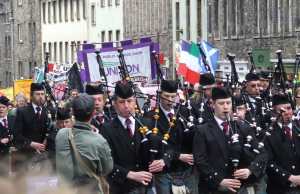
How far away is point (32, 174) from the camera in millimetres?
4785

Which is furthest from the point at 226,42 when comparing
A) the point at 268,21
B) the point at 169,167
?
the point at 169,167

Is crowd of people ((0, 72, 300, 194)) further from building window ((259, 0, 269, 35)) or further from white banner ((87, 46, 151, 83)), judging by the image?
building window ((259, 0, 269, 35))

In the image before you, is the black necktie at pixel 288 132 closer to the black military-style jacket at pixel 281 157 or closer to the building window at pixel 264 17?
the black military-style jacket at pixel 281 157

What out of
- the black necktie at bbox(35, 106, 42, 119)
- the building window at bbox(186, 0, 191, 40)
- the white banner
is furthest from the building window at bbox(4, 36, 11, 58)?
the black necktie at bbox(35, 106, 42, 119)

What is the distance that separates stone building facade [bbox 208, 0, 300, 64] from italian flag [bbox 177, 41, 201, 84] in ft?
61.4

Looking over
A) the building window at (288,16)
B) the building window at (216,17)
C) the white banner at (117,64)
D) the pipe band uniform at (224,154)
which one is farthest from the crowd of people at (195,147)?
the building window at (216,17)

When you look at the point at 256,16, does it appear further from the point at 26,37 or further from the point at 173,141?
the point at 26,37

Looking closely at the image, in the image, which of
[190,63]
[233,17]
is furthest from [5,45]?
[190,63]

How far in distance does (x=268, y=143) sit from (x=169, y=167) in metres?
1.17

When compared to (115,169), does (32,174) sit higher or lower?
higher

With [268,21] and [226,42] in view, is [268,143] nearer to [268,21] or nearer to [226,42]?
[268,21]

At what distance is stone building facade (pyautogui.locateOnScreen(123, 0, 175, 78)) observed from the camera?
56875 millimetres

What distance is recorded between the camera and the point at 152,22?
199 feet

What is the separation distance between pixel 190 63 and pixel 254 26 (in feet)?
79.7
